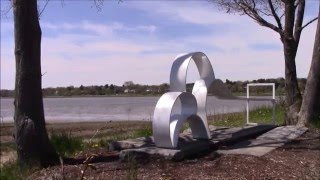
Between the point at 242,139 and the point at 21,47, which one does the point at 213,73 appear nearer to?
the point at 242,139

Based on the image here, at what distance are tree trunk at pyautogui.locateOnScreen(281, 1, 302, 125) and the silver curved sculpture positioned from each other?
512 centimetres

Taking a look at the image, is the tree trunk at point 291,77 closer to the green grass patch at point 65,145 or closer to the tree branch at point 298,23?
the tree branch at point 298,23

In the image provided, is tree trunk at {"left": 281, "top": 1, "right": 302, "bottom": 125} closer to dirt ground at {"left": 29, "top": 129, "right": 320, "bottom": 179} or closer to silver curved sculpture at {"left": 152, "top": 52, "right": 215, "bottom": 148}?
silver curved sculpture at {"left": 152, "top": 52, "right": 215, "bottom": 148}

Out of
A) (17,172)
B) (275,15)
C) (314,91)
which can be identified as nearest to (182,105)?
(17,172)

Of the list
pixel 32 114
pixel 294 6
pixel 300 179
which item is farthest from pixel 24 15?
pixel 294 6

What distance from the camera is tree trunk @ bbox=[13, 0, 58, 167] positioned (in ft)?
27.8

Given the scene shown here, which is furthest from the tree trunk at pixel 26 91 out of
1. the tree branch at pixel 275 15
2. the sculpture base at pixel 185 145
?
the tree branch at pixel 275 15

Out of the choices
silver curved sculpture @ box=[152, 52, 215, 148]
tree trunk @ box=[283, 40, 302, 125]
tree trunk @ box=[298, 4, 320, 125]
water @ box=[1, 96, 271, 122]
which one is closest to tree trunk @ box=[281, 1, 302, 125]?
tree trunk @ box=[283, 40, 302, 125]

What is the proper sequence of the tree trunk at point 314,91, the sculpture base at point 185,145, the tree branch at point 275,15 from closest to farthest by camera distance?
1. the sculpture base at point 185,145
2. the tree trunk at point 314,91
3. the tree branch at point 275,15

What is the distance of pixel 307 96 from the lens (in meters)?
13.9

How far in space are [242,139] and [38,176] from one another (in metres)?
4.87

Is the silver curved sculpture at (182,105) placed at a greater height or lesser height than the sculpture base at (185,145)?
greater

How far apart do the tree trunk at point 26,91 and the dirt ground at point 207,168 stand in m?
0.48

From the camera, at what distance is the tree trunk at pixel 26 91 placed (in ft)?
27.8
